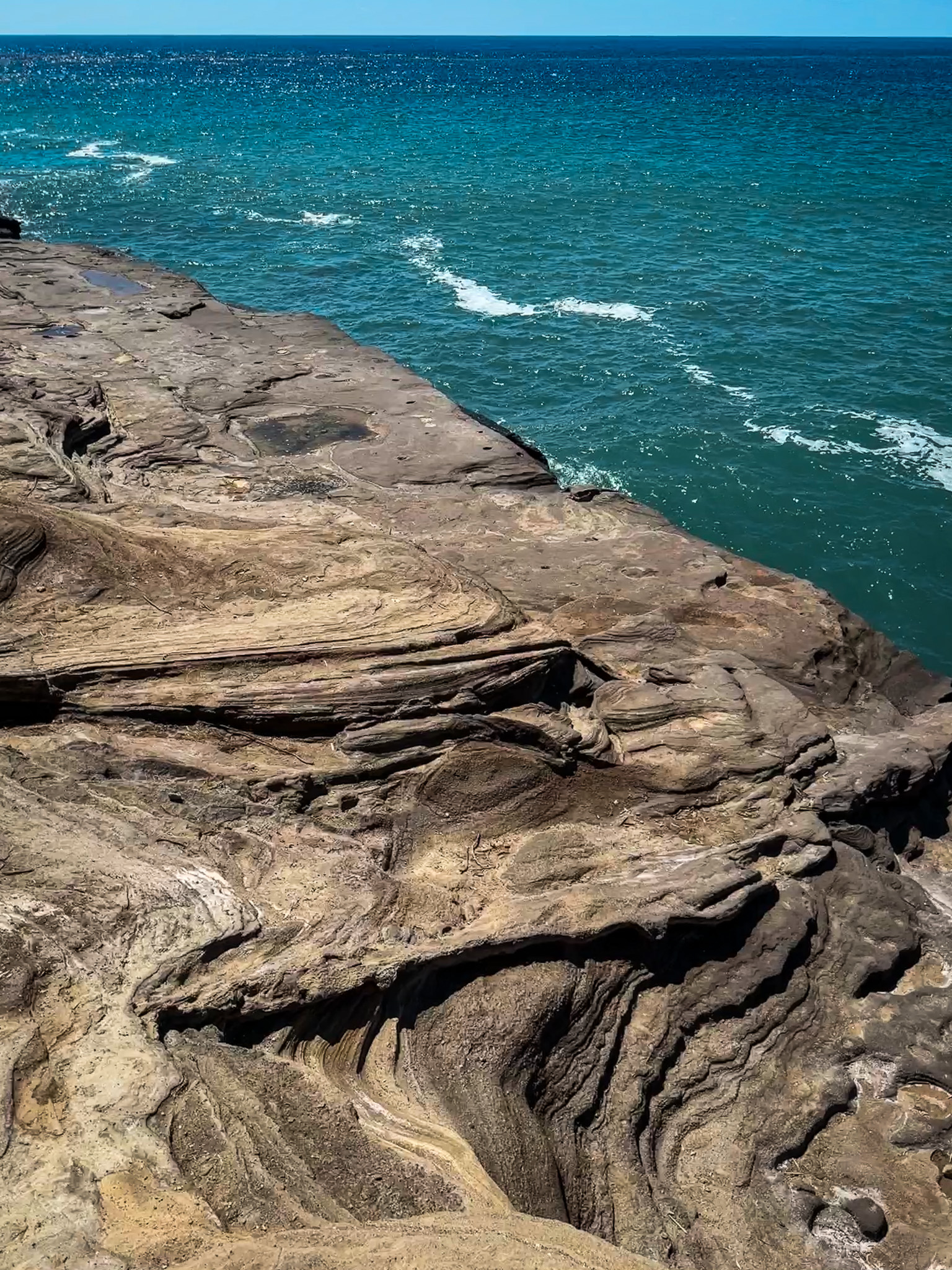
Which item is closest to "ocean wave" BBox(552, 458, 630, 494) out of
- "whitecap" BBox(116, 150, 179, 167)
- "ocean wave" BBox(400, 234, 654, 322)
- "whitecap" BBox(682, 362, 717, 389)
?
"whitecap" BBox(682, 362, 717, 389)

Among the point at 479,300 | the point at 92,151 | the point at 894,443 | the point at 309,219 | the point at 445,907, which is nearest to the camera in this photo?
the point at 445,907

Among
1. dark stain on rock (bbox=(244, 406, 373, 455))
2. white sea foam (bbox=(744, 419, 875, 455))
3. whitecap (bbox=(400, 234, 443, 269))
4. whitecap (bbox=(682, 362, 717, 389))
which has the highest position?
whitecap (bbox=(400, 234, 443, 269))

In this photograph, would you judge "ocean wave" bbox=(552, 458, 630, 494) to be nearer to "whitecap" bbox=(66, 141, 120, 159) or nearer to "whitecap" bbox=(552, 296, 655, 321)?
"whitecap" bbox=(552, 296, 655, 321)

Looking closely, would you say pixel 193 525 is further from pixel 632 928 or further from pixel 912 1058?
pixel 912 1058

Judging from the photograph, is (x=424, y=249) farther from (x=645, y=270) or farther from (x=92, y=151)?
(x=92, y=151)

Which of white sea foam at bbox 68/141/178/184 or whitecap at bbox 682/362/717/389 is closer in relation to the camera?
whitecap at bbox 682/362/717/389

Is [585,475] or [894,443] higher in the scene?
[894,443]

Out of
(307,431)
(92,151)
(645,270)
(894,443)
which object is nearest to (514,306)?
(645,270)
